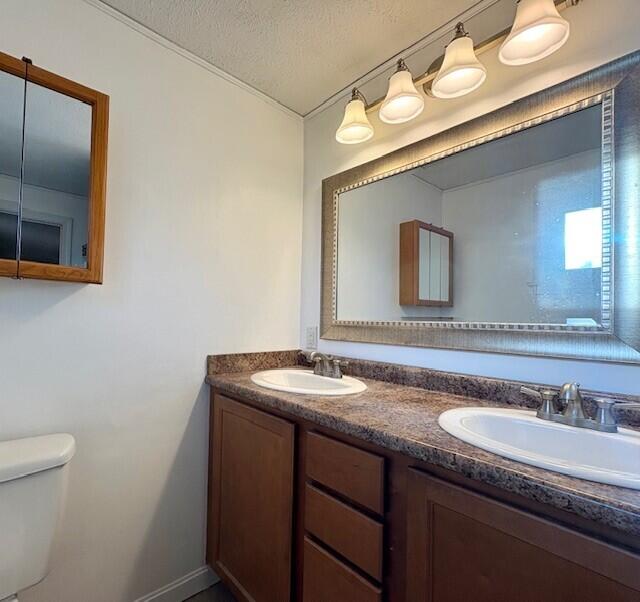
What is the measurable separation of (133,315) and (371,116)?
132cm

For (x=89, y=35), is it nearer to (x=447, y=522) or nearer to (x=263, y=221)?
(x=263, y=221)

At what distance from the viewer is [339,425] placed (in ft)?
3.04

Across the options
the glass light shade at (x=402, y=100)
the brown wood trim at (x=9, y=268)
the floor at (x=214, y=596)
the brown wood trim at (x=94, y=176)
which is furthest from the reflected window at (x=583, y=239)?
the floor at (x=214, y=596)

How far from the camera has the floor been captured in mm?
1439

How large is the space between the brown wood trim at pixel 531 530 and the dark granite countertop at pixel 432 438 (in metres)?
0.04

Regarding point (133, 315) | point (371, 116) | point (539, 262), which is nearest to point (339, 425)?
point (539, 262)

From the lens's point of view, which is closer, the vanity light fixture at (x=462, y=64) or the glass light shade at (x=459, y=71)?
the vanity light fixture at (x=462, y=64)

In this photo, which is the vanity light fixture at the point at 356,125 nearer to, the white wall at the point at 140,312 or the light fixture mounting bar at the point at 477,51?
the light fixture mounting bar at the point at 477,51

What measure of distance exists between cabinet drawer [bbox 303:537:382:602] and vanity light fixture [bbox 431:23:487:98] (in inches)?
57.9

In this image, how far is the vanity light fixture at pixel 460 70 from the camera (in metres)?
1.11

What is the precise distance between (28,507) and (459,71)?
1801 millimetres

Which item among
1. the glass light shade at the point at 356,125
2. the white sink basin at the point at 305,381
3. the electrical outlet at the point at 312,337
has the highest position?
the glass light shade at the point at 356,125

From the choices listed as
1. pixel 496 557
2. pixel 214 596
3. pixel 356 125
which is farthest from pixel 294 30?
pixel 214 596

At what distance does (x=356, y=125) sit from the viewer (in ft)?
4.81
